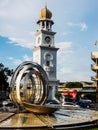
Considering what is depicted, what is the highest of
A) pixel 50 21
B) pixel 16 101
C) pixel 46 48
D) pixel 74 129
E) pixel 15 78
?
pixel 50 21

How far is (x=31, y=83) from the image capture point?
28.8 metres

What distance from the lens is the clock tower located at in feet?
292

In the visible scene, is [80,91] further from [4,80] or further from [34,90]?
[34,90]

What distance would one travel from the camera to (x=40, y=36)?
301 feet

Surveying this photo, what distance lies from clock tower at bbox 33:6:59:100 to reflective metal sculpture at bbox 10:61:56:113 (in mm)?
58527

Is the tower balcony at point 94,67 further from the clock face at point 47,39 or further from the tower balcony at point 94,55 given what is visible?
the clock face at point 47,39

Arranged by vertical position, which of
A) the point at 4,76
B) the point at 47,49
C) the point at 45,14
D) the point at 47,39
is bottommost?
the point at 4,76

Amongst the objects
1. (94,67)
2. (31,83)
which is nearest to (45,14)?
(94,67)

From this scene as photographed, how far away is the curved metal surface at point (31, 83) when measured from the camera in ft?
89.1

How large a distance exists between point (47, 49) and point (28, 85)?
6187 cm

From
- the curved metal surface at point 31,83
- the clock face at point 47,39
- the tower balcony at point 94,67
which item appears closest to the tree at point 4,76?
the tower balcony at point 94,67

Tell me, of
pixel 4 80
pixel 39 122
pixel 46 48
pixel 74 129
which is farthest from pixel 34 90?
pixel 46 48

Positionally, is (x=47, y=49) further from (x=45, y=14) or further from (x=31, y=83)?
(x=31, y=83)

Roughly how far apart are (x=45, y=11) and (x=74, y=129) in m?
77.4
